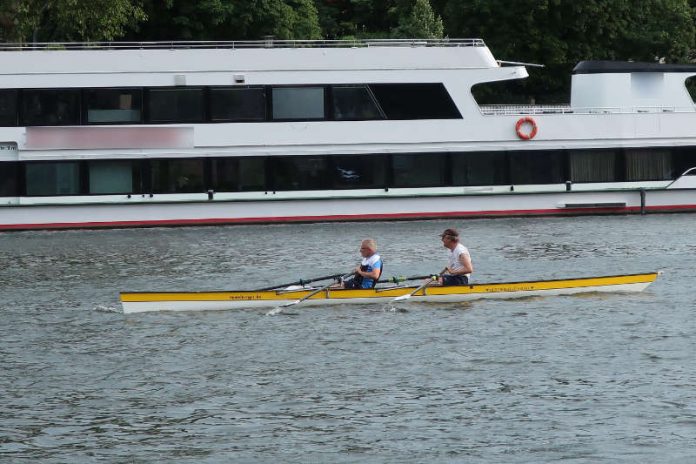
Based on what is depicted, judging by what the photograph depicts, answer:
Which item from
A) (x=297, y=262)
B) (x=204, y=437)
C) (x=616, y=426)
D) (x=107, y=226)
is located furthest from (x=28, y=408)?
(x=107, y=226)

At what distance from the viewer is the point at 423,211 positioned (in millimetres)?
44094

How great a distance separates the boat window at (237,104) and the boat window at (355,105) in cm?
208

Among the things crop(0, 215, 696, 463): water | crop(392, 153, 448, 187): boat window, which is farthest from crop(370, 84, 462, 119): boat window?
crop(0, 215, 696, 463): water

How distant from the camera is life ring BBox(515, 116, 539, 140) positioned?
44219 mm

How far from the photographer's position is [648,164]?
45.2 m

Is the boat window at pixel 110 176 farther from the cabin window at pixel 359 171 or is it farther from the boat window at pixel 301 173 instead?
the cabin window at pixel 359 171

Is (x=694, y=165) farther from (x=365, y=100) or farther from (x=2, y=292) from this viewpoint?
(x=2, y=292)

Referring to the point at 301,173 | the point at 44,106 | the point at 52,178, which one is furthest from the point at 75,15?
the point at 301,173

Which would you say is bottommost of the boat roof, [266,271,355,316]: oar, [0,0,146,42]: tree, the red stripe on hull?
[266,271,355,316]: oar

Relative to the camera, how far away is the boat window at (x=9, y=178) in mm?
42625

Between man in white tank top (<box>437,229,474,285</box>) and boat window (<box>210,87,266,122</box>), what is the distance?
15.5m

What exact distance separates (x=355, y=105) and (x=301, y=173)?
2.44 meters

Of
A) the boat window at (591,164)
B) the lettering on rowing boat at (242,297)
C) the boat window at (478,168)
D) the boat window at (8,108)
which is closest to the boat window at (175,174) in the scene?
the boat window at (8,108)

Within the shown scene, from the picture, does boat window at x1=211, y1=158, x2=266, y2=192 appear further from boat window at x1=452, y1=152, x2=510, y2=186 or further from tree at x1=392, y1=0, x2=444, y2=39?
tree at x1=392, y1=0, x2=444, y2=39
